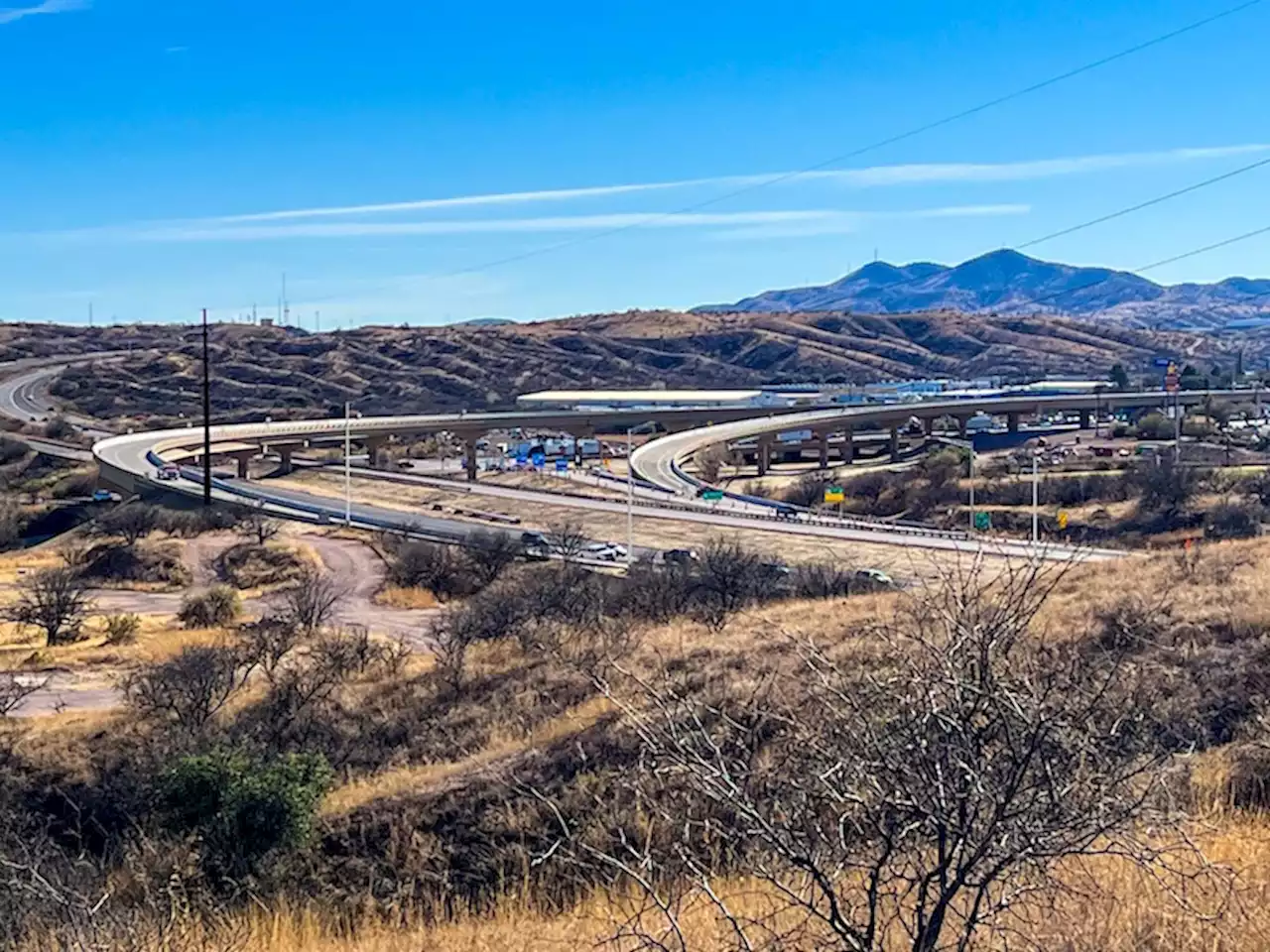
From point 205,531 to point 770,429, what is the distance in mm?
47657

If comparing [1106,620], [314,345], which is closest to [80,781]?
[1106,620]

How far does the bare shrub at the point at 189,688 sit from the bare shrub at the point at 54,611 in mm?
11619

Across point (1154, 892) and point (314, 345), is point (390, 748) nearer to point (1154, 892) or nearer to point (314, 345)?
point (1154, 892)

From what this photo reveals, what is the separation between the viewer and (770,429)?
314ft

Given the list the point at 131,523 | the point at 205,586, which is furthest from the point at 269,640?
the point at 131,523

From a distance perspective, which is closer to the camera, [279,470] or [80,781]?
[80,781]

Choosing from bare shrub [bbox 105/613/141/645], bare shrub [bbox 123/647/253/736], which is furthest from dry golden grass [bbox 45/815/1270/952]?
bare shrub [bbox 105/613/141/645]

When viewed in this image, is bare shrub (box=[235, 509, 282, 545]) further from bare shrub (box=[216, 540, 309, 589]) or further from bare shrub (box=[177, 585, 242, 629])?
bare shrub (box=[177, 585, 242, 629])

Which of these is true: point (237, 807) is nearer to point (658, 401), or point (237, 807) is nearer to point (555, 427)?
point (555, 427)

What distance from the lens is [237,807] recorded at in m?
15.6

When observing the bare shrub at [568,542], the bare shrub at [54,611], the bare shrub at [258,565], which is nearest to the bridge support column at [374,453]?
the bare shrub at [258,565]

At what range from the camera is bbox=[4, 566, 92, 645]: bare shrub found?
121ft

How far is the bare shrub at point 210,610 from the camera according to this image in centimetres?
3834

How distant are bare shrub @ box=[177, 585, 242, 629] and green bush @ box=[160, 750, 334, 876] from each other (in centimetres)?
2237
